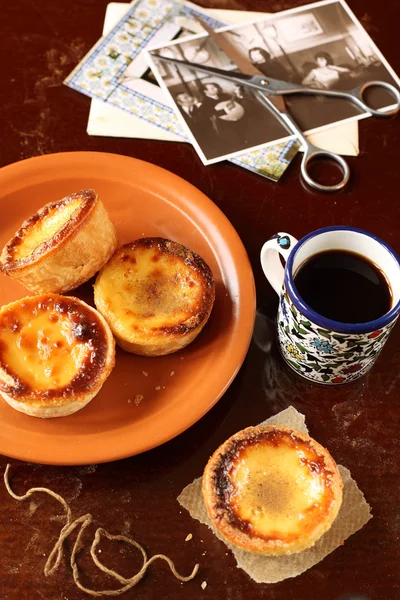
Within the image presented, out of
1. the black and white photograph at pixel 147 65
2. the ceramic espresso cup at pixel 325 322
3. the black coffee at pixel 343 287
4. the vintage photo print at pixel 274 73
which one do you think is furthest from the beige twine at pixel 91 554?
the black and white photograph at pixel 147 65

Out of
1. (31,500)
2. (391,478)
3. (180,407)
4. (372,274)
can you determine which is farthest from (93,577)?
(372,274)

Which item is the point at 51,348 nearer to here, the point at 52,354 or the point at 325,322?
the point at 52,354

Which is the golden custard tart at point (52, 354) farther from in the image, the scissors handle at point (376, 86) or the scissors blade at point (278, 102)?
the scissors handle at point (376, 86)

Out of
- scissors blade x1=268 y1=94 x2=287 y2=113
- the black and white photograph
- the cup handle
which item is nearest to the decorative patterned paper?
the black and white photograph

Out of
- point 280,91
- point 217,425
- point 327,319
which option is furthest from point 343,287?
point 280,91

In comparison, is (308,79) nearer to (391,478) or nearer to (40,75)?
(40,75)
